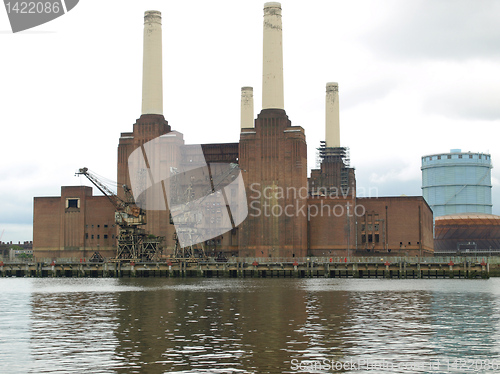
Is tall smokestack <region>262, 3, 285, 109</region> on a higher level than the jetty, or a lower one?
higher

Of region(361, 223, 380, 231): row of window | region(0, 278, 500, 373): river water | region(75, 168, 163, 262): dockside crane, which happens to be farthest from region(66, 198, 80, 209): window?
region(0, 278, 500, 373): river water

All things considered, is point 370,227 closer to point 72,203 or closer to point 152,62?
point 152,62

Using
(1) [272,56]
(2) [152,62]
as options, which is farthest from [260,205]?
(2) [152,62]

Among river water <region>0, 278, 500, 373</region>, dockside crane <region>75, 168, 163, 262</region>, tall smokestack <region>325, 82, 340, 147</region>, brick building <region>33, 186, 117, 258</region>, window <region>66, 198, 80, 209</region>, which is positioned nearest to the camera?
river water <region>0, 278, 500, 373</region>

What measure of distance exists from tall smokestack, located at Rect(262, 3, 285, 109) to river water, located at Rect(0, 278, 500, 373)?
7748 cm

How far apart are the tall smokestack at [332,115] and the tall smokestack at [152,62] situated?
4408 cm

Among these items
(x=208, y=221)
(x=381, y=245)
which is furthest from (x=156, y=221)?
(x=381, y=245)

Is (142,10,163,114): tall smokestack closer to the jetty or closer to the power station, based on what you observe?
the power station

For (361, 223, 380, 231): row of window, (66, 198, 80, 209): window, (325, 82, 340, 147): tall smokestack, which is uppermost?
(325, 82, 340, 147): tall smokestack

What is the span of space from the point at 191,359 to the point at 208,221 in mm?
Result: 104331

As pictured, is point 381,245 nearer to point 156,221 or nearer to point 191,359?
point 156,221

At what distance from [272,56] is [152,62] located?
24.7m

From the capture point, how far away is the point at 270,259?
393 feet

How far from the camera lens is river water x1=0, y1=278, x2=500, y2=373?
83.7 feet
